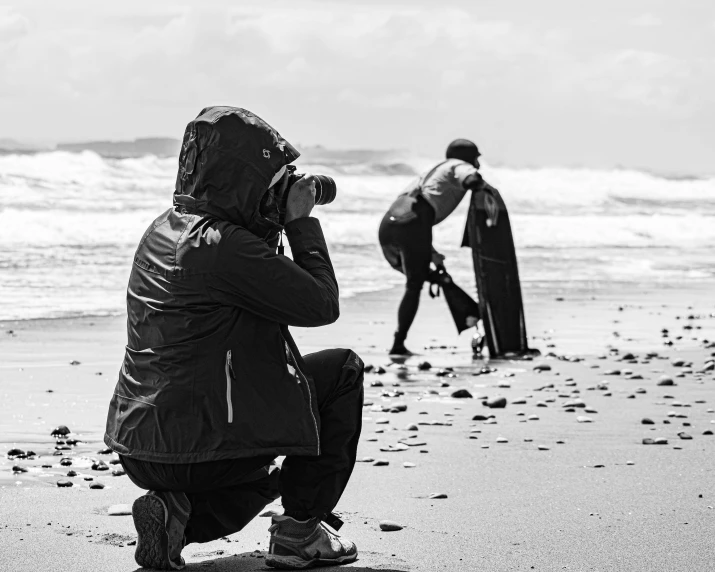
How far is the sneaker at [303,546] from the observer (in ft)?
10.7

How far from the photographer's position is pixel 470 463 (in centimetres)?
486

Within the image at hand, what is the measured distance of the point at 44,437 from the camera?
5.25 meters

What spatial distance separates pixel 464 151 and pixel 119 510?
19.1 ft

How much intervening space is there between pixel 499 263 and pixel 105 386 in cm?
365

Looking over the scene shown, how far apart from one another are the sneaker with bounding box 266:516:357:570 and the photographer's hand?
869 millimetres

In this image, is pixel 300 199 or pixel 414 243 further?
pixel 414 243

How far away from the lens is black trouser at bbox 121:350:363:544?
3.28m

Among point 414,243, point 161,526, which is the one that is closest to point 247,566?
point 161,526

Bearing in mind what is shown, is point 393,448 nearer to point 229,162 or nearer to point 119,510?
point 119,510

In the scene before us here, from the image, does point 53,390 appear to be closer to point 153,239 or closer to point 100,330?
point 100,330

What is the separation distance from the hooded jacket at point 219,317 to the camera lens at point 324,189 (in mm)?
214

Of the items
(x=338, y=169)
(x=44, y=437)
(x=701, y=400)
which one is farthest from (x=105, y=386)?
(x=338, y=169)

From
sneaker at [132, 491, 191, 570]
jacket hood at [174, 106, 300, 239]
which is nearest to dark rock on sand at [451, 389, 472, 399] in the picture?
sneaker at [132, 491, 191, 570]

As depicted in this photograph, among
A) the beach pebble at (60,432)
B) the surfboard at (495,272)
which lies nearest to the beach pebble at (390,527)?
the beach pebble at (60,432)
